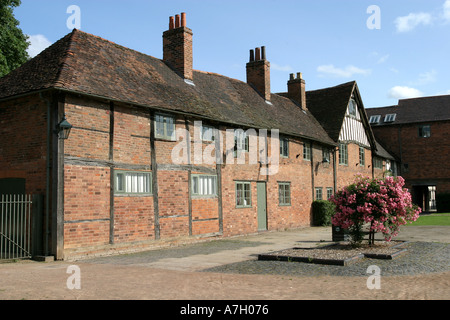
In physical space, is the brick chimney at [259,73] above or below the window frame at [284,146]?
above

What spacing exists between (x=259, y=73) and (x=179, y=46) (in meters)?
7.03

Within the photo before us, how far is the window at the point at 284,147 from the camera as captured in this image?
21828 mm

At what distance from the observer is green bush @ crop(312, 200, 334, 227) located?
80.4 feet

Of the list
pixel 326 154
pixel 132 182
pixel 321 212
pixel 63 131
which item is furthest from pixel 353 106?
pixel 63 131

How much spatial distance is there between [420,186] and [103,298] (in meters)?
40.9

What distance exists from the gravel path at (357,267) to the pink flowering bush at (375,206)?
1.15m

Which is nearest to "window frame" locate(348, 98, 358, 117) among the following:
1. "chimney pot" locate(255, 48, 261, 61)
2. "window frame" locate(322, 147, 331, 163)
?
"window frame" locate(322, 147, 331, 163)

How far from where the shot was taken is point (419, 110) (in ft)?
136

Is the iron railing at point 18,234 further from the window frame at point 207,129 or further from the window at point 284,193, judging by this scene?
the window at point 284,193

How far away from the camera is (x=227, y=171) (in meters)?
18.0

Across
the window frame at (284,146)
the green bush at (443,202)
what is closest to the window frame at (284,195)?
the window frame at (284,146)

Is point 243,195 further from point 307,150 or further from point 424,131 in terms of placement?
point 424,131

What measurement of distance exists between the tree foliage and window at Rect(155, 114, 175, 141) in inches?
492

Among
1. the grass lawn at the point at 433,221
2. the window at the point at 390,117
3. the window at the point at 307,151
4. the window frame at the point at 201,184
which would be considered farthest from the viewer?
the window at the point at 390,117
